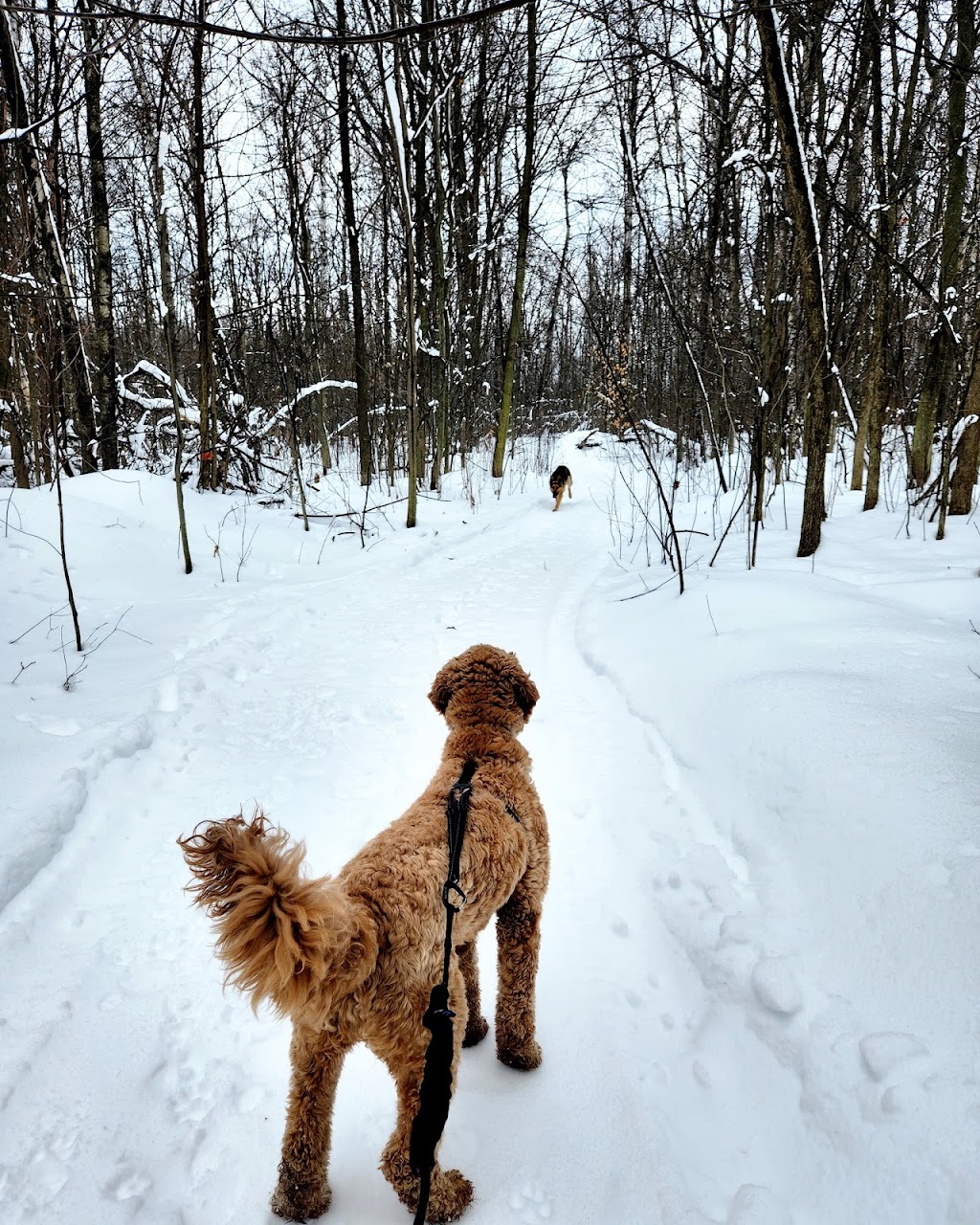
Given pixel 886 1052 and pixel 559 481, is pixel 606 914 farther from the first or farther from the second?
pixel 559 481

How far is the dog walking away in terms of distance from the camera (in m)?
1.22

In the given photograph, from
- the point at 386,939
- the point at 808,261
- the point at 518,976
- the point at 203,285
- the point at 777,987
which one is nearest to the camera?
the point at 386,939

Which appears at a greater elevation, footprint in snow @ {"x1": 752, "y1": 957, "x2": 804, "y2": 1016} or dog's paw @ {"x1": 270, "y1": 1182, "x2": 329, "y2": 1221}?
footprint in snow @ {"x1": 752, "y1": 957, "x2": 804, "y2": 1016}

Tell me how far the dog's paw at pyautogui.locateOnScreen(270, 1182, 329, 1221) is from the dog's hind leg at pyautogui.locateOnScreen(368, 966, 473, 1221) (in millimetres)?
186

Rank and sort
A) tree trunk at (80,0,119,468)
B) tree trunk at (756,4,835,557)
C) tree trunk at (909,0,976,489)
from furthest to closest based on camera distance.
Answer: tree trunk at (80,0,119,468), tree trunk at (909,0,976,489), tree trunk at (756,4,835,557)

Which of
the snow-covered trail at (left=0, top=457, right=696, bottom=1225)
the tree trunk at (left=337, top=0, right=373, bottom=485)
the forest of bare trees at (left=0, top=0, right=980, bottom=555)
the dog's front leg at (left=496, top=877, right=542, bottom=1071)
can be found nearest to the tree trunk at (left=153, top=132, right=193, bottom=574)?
the forest of bare trees at (left=0, top=0, right=980, bottom=555)

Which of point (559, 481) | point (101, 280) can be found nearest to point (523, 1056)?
point (101, 280)

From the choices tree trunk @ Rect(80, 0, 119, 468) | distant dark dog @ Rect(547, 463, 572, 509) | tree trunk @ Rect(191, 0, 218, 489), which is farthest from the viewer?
distant dark dog @ Rect(547, 463, 572, 509)

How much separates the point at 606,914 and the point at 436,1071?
4.67ft

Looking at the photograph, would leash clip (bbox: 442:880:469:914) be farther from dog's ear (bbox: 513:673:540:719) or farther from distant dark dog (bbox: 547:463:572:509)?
distant dark dog (bbox: 547:463:572:509)

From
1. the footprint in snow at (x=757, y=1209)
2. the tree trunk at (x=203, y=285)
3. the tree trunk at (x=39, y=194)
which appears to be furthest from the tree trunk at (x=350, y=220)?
the footprint in snow at (x=757, y=1209)

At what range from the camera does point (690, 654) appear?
A: 4.32 meters

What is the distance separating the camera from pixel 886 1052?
1586 millimetres

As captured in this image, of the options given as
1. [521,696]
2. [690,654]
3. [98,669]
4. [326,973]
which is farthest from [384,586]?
[326,973]
